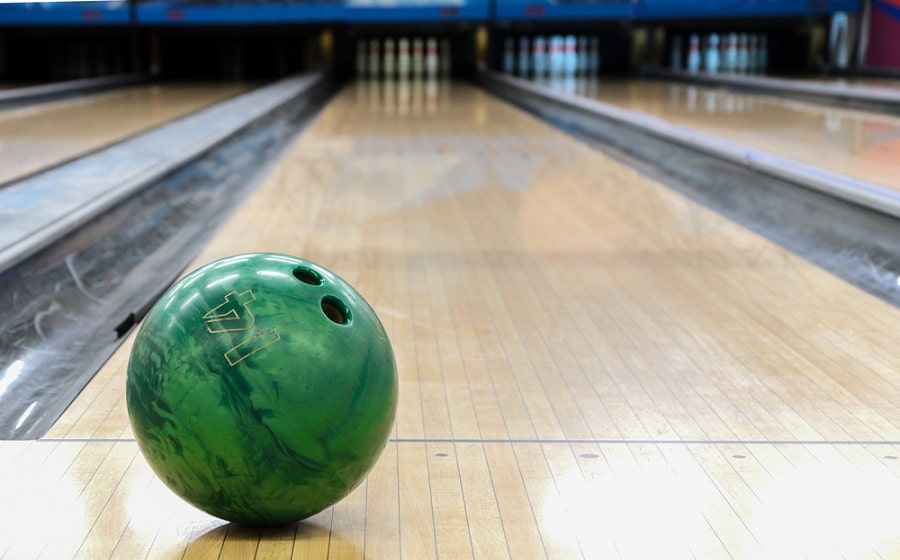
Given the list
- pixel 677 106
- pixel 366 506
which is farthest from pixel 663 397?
pixel 677 106

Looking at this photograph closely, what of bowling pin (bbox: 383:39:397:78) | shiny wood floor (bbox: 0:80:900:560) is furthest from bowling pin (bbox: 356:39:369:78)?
shiny wood floor (bbox: 0:80:900:560)

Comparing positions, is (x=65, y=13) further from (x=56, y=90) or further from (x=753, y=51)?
(x=753, y=51)

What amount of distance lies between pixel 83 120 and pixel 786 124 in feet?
16.2

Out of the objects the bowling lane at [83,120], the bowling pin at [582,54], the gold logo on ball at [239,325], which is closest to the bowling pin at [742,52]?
the bowling pin at [582,54]

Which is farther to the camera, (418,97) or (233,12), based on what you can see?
(233,12)

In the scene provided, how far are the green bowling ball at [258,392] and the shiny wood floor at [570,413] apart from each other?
0.39ft

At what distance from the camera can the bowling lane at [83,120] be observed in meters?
5.57

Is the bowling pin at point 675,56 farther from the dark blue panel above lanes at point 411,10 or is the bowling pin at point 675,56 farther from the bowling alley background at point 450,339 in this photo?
the bowling alley background at point 450,339

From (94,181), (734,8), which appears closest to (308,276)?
(94,181)

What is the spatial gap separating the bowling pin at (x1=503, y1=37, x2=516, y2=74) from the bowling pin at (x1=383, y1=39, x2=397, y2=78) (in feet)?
4.92

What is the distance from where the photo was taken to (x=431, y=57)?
1441 cm

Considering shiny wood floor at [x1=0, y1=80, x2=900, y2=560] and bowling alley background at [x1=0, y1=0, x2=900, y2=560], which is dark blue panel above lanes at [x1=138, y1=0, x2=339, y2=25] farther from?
shiny wood floor at [x1=0, y1=80, x2=900, y2=560]

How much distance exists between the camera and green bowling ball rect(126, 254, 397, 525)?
4.54 ft

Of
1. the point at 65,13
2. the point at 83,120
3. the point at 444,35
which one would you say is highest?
the point at 65,13
